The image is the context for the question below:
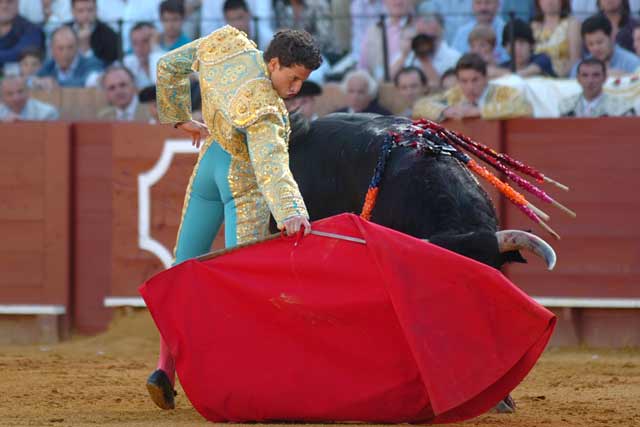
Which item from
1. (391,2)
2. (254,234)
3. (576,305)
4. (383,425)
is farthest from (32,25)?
(383,425)

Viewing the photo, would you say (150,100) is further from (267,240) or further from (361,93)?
(267,240)

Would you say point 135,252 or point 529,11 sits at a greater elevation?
point 529,11

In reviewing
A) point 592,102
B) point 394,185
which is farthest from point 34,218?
point 592,102

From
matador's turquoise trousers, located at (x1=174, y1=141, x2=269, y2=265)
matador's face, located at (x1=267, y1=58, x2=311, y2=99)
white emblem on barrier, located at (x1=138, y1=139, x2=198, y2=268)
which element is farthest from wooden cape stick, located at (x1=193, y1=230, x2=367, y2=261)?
white emblem on barrier, located at (x1=138, y1=139, x2=198, y2=268)

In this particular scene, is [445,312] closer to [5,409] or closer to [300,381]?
[300,381]

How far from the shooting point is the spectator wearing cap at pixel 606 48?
6.50 m

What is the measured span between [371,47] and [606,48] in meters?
1.45

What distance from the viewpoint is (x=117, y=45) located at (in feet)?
25.1

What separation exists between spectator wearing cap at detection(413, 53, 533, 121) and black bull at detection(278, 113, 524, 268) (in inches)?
59.3

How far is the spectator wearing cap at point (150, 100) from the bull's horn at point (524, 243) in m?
3.56

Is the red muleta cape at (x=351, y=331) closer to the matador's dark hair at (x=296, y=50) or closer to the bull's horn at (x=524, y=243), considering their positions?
the bull's horn at (x=524, y=243)

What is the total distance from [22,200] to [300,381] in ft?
12.5

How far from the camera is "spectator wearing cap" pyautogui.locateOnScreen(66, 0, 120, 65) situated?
7676 mm

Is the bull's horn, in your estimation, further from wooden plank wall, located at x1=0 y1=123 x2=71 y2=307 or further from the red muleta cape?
wooden plank wall, located at x1=0 y1=123 x2=71 y2=307
